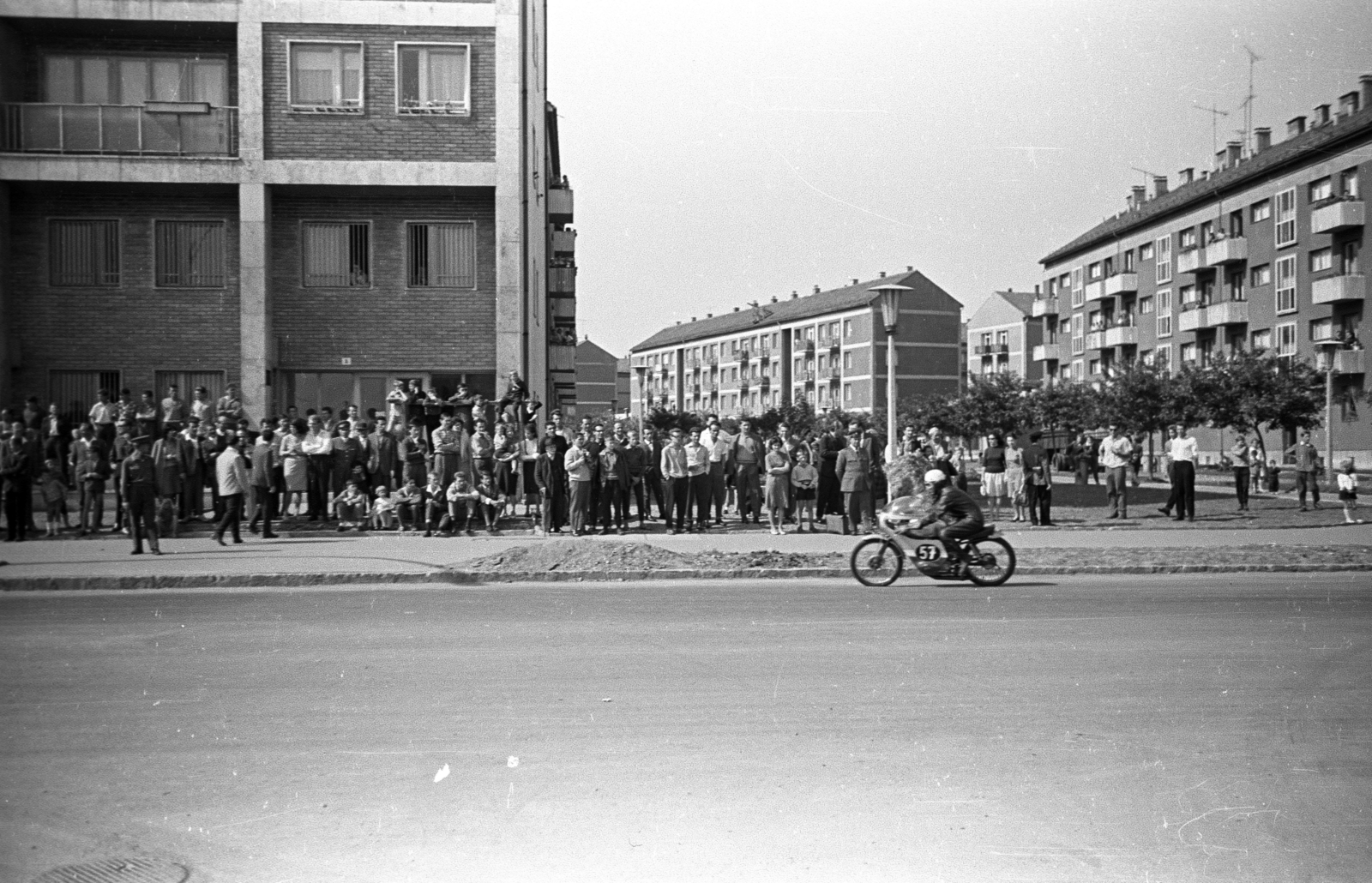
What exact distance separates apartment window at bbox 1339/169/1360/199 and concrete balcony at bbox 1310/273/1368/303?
124 inches

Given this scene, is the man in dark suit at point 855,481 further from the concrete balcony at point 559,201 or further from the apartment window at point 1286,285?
the apartment window at point 1286,285

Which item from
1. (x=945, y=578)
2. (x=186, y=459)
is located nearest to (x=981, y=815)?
(x=945, y=578)

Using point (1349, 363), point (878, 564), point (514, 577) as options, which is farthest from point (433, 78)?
point (1349, 363)

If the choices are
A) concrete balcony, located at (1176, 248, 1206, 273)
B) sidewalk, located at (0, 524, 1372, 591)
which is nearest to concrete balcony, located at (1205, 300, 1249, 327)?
concrete balcony, located at (1176, 248, 1206, 273)

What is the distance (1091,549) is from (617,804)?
44.5ft

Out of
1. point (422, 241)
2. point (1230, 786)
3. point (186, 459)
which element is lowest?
point (1230, 786)

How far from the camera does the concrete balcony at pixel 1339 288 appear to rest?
4572cm

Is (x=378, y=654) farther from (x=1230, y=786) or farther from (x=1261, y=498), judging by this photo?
(x=1261, y=498)

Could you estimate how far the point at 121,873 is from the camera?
4746mm

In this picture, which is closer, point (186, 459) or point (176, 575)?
point (176, 575)

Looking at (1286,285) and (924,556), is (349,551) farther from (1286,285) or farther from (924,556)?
(1286,285)

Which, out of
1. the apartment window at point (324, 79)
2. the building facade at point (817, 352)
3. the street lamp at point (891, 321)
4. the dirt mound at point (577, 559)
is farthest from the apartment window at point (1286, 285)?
the dirt mound at point (577, 559)

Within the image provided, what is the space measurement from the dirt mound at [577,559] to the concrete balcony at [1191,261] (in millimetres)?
64390

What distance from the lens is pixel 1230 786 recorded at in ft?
18.7
